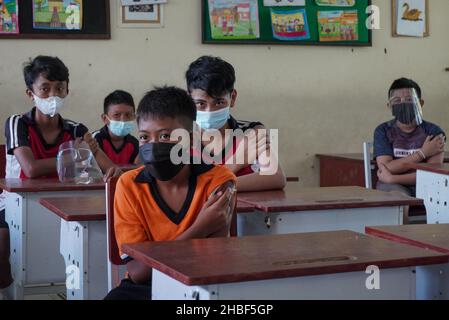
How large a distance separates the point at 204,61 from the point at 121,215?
1.07 metres

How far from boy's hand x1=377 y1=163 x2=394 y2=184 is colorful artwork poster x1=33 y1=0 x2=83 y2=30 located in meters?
2.14

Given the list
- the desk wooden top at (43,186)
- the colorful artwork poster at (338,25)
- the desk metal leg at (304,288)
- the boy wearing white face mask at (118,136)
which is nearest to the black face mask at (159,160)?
the desk metal leg at (304,288)

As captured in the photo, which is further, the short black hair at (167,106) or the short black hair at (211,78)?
the short black hair at (211,78)

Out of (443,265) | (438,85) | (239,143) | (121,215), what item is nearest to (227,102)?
(239,143)

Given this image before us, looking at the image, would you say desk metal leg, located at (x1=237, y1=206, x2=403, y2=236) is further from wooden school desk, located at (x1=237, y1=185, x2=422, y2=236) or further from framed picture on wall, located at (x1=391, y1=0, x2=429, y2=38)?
framed picture on wall, located at (x1=391, y1=0, x2=429, y2=38)

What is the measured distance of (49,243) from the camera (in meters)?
3.35

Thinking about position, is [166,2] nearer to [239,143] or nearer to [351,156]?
[351,156]

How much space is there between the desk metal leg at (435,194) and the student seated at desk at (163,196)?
1721 mm

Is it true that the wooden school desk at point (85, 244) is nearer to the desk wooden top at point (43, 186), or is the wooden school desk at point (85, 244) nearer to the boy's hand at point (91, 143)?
the desk wooden top at point (43, 186)

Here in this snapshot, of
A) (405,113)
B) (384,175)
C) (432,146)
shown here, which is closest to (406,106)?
(405,113)

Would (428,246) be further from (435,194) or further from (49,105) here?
(49,105)

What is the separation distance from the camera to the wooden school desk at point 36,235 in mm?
3285

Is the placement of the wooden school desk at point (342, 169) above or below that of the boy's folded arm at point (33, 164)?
below

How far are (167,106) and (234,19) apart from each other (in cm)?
332
